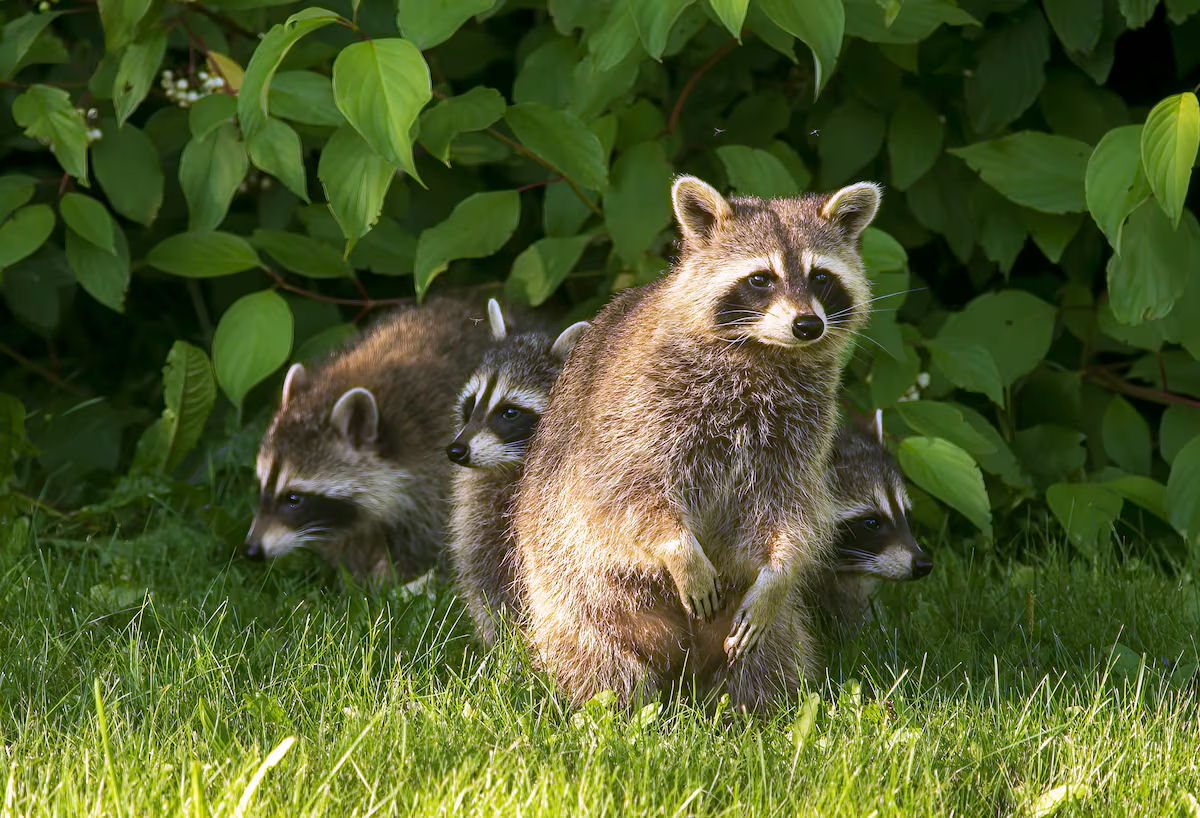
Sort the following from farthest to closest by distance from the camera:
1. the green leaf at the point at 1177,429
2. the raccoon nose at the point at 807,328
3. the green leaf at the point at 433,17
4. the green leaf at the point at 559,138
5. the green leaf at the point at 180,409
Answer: the green leaf at the point at 180,409
the green leaf at the point at 1177,429
the green leaf at the point at 559,138
the green leaf at the point at 433,17
the raccoon nose at the point at 807,328

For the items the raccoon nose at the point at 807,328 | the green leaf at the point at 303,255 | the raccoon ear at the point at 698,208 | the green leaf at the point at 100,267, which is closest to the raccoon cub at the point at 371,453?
the green leaf at the point at 303,255

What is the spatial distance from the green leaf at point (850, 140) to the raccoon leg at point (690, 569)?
2.20 m

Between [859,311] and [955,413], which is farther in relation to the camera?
[955,413]

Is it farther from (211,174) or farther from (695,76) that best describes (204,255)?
(695,76)

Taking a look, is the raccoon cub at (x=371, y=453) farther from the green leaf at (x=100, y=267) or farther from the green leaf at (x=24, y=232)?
the green leaf at (x=24, y=232)

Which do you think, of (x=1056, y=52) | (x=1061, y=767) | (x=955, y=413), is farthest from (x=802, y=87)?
(x=1061, y=767)

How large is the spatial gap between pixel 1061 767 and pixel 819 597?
3.96 feet

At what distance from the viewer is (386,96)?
3.67m

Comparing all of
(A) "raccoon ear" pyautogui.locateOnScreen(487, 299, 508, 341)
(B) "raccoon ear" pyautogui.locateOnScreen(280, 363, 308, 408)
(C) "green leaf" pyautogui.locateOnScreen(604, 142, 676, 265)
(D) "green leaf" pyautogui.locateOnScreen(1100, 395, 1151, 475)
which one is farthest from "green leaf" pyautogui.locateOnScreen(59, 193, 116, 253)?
(D) "green leaf" pyautogui.locateOnScreen(1100, 395, 1151, 475)

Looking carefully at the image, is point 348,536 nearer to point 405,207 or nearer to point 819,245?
point 405,207

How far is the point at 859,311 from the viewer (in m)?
3.72

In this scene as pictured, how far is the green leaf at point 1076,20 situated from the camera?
4.85 metres

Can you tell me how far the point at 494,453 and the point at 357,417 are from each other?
1.27m

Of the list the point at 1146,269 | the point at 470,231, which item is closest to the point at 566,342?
the point at 470,231
